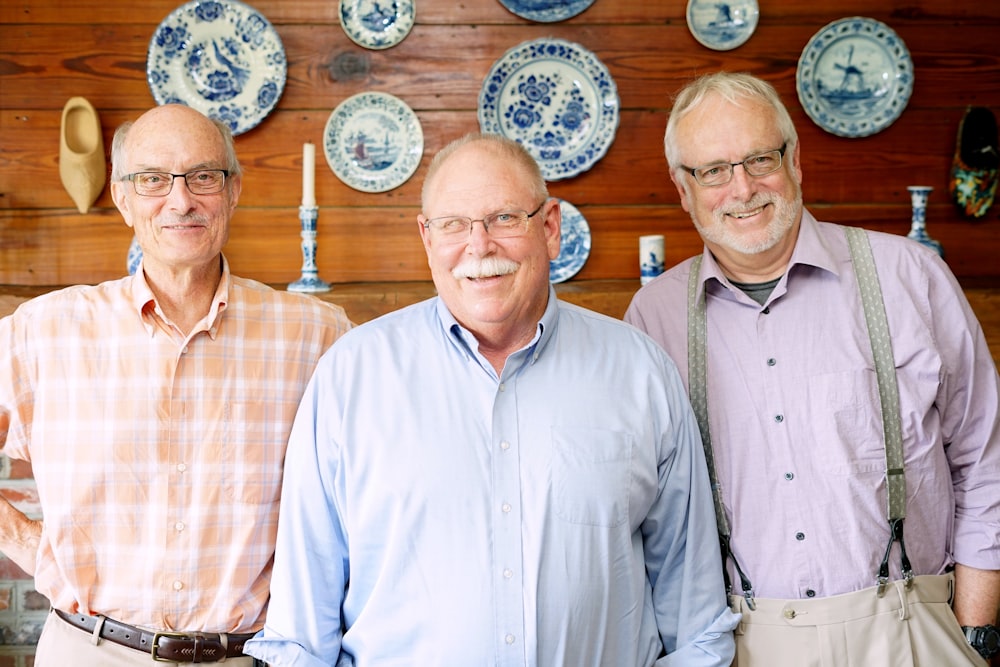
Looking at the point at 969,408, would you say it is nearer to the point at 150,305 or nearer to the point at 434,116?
the point at 150,305

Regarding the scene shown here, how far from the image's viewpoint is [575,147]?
9.00ft

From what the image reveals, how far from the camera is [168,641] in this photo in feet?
5.03

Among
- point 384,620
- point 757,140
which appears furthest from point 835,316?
point 384,620

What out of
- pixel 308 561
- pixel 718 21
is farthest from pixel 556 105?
pixel 308 561

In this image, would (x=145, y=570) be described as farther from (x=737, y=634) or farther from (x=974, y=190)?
(x=974, y=190)

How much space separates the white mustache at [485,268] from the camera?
1.46 meters

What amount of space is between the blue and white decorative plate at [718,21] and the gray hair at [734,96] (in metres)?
1.05

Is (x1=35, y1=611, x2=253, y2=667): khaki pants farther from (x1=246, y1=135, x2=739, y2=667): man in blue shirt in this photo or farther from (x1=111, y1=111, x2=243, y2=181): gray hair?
(x1=111, y1=111, x2=243, y2=181): gray hair

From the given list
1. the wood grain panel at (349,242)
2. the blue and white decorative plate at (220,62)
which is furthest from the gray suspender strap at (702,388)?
the blue and white decorative plate at (220,62)

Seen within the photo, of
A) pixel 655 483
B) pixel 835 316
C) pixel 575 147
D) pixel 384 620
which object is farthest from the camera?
pixel 575 147

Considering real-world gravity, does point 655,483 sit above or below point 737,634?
above

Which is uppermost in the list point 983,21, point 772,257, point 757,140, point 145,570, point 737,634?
point 983,21

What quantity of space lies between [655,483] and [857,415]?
15.1 inches

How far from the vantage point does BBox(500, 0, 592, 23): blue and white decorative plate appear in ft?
8.89
